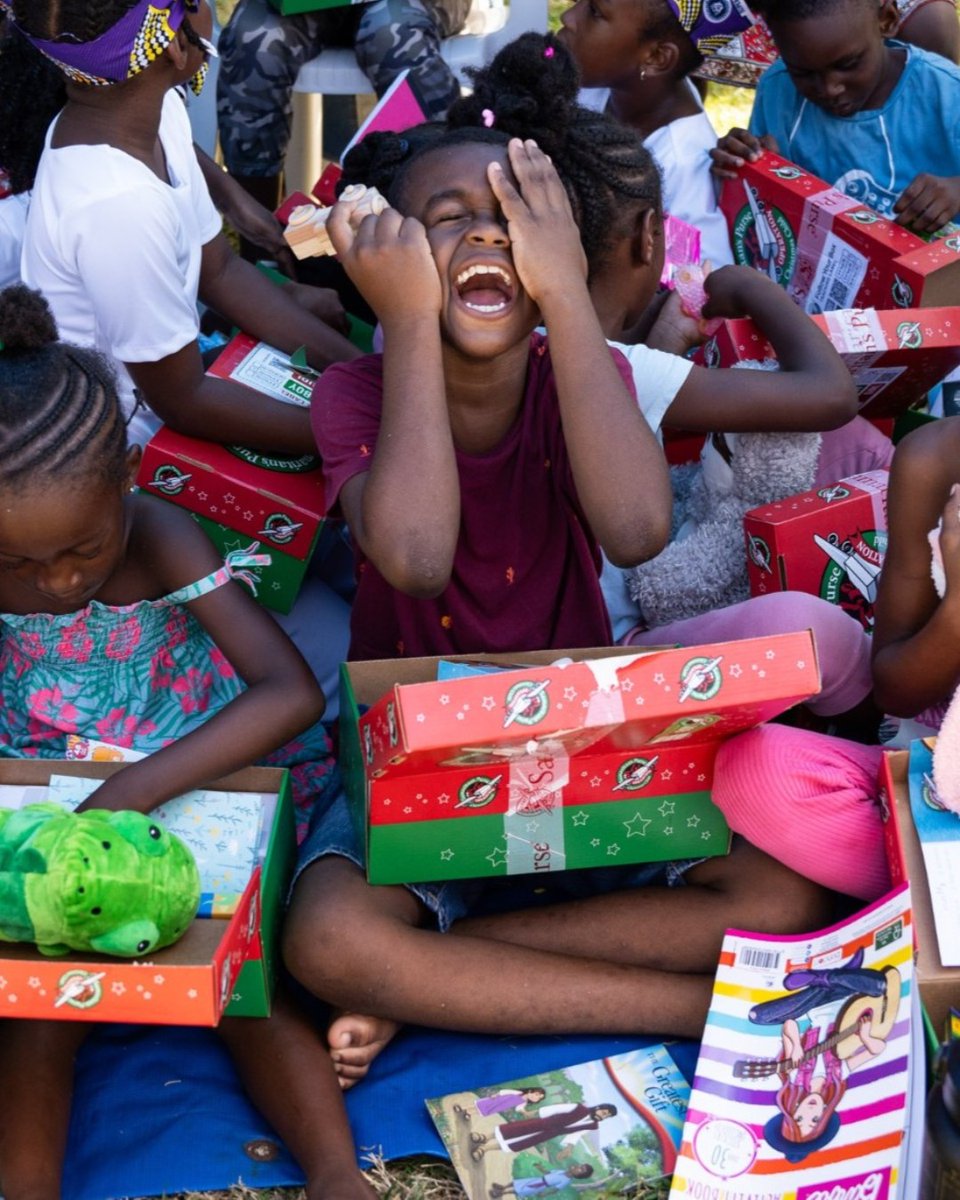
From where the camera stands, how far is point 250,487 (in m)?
2.11

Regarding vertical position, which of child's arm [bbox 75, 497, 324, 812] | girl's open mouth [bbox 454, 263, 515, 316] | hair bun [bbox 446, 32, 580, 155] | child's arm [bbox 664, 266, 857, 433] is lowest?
child's arm [bbox 75, 497, 324, 812]

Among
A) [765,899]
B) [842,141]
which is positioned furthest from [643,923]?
[842,141]

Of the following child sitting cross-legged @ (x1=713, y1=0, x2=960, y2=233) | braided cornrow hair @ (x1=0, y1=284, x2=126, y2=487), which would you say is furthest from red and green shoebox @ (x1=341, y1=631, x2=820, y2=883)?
child sitting cross-legged @ (x1=713, y1=0, x2=960, y2=233)

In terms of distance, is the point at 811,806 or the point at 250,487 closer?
the point at 811,806

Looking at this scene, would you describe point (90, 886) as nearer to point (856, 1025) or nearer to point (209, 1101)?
point (209, 1101)

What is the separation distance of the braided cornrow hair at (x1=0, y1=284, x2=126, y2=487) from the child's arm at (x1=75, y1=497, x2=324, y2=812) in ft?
0.37

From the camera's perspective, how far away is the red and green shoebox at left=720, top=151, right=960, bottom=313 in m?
2.41

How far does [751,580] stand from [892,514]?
1.30ft

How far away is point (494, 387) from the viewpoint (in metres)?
1.92

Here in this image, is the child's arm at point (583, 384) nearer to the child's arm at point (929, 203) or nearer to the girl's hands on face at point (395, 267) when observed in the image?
the girl's hands on face at point (395, 267)

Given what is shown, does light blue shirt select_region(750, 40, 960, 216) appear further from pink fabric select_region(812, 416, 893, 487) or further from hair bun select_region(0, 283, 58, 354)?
hair bun select_region(0, 283, 58, 354)

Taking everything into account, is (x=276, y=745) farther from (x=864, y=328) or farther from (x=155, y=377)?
(x=864, y=328)

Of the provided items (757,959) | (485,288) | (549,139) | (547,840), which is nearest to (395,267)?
(485,288)

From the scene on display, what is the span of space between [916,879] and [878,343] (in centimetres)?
96
